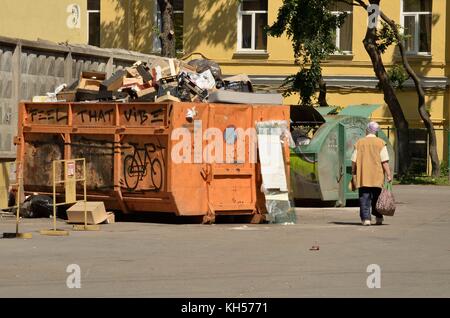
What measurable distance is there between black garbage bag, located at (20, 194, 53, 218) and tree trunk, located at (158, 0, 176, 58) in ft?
56.5

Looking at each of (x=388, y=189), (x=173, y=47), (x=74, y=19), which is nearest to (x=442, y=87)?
(x=173, y=47)

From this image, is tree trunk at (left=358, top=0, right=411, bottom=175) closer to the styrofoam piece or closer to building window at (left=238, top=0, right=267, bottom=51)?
building window at (left=238, top=0, right=267, bottom=51)

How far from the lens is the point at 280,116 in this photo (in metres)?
Answer: 19.4

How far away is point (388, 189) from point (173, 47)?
17874 mm

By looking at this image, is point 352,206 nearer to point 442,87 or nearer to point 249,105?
point 249,105

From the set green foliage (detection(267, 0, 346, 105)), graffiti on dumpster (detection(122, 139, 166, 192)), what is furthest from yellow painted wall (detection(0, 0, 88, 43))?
graffiti on dumpster (detection(122, 139, 166, 192))

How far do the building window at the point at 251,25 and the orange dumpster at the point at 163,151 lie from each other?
66.9 ft

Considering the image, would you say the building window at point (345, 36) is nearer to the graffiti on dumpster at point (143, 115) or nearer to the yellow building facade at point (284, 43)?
the yellow building facade at point (284, 43)

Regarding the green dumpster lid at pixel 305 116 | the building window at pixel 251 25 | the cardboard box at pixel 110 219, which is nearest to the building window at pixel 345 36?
the building window at pixel 251 25

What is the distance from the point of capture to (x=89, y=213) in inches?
709

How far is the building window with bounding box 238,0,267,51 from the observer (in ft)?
130

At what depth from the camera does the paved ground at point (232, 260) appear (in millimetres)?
11422

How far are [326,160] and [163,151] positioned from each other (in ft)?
15.4

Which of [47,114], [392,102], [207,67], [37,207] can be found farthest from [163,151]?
[392,102]
